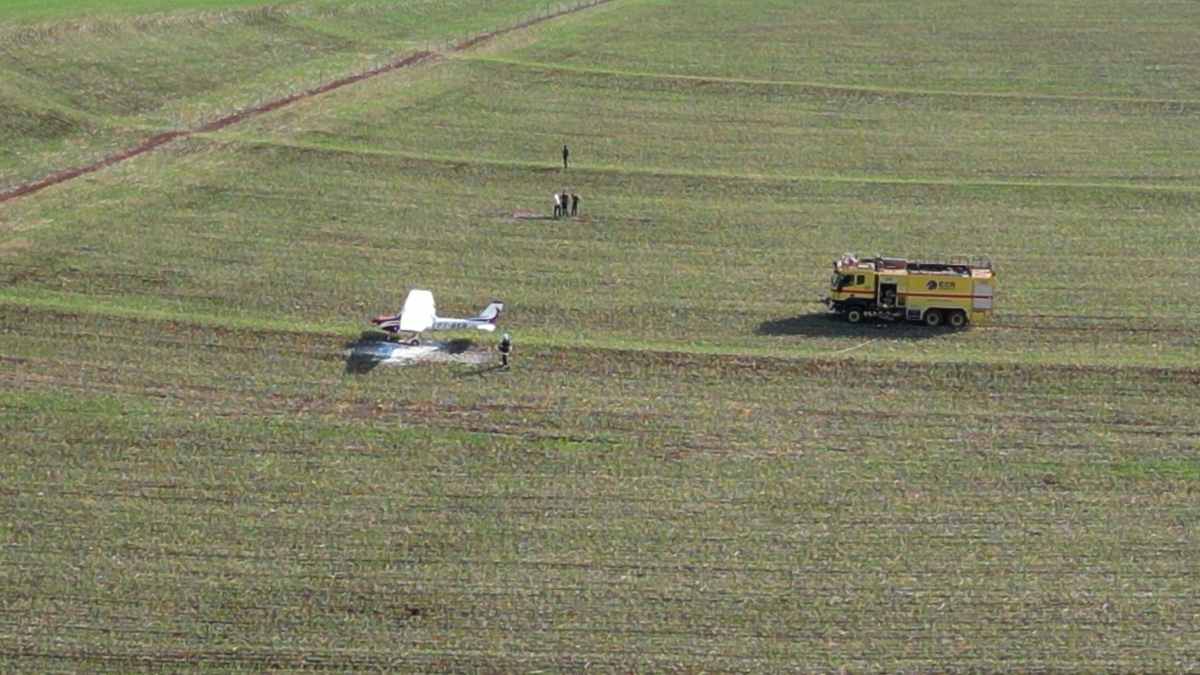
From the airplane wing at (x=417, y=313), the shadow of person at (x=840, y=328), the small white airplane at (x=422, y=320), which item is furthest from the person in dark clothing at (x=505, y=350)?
the shadow of person at (x=840, y=328)

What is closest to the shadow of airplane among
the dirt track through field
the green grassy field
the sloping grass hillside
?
the green grassy field

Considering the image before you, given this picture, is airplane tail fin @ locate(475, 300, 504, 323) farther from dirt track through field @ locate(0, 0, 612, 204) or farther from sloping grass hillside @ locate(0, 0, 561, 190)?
sloping grass hillside @ locate(0, 0, 561, 190)

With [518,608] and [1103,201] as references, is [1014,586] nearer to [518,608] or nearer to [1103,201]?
[518,608]

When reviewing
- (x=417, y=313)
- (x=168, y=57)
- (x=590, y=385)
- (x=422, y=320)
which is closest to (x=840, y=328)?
(x=590, y=385)

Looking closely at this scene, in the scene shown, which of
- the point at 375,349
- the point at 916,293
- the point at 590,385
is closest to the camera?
the point at 590,385

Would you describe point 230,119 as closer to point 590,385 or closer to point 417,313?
point 417,313

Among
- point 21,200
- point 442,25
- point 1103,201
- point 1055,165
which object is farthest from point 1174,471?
point 442,25
